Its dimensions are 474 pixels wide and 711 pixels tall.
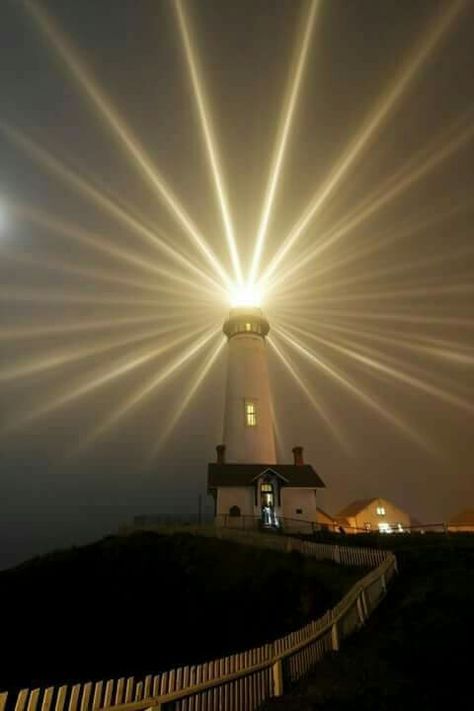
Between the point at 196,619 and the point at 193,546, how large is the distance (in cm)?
701

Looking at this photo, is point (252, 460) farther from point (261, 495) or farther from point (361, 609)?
point (361, 609)

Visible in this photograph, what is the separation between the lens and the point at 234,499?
3006 centimetres

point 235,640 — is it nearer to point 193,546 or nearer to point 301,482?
point 193,546

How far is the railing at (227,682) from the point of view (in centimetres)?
442

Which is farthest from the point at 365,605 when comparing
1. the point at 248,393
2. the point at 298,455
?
the point at 248,393

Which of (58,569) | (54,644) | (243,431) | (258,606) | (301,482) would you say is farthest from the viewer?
(243,431)

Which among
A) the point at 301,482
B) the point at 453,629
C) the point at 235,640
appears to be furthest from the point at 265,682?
the point at 301,482

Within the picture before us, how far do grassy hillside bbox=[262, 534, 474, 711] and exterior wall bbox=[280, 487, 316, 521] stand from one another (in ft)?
57.0

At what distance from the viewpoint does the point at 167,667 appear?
16.2 m

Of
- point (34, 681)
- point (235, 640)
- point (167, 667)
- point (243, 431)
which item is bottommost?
point (34, 681)

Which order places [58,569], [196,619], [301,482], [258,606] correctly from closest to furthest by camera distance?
[258,606], [196,619], [58,569], [301,482]

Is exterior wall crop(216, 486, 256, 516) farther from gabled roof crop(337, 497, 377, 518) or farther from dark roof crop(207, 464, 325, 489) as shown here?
gabled roof crop(337, 497, 377, 518)

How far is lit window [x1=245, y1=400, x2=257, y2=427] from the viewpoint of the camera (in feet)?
114

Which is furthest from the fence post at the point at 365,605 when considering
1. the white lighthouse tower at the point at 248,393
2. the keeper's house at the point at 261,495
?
the white lighthouse tower at the point at 248,393
